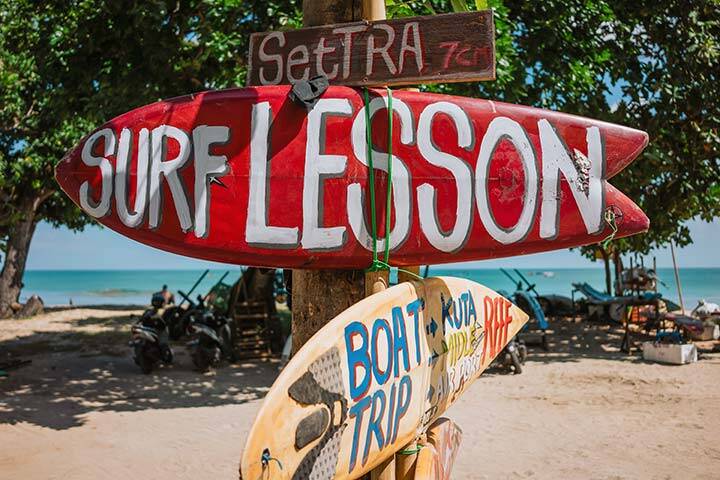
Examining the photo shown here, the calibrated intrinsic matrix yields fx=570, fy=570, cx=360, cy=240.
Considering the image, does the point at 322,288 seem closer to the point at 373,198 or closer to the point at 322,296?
the point at 322,296

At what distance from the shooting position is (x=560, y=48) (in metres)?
8.20

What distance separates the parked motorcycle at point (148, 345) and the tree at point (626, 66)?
6.60 m

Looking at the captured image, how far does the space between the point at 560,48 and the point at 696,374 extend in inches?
239

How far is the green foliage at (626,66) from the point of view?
804 cm

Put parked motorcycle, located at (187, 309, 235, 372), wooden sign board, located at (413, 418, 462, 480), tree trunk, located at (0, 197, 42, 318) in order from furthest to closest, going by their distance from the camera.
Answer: tree trunk, located at (0, 197, 42, 318) → parked motorcycle, located at (187, 309, 235, 372) → wooden sign board, located at (413, 418, 462, 480)

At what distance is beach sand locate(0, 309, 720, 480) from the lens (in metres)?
5.66

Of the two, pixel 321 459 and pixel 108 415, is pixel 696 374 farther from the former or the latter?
pixel 321 459

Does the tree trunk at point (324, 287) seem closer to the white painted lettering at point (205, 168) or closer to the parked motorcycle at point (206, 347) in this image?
the white painted lettering at point (205, 168)

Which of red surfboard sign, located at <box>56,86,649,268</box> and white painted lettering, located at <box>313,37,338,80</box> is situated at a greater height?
white painted lettering, located at <box>313,37,338,80</box>

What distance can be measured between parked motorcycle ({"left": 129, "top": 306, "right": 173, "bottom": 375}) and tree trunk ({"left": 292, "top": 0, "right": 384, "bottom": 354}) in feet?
29.5

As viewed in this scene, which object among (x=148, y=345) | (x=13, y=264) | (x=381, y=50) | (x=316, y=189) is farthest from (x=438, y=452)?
(x=13, y=264)

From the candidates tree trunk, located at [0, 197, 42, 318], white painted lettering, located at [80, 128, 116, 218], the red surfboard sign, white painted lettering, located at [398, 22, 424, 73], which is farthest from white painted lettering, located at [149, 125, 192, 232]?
tree trunk, located at [0, 197, 42, 318]

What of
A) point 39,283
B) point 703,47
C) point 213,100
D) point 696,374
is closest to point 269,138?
point 213,100

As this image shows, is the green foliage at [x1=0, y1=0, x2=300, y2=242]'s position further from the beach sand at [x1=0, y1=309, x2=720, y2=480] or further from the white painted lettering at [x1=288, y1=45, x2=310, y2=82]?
the white painted lettering at [x1=288, y1=45, x2=310, y2=82]
